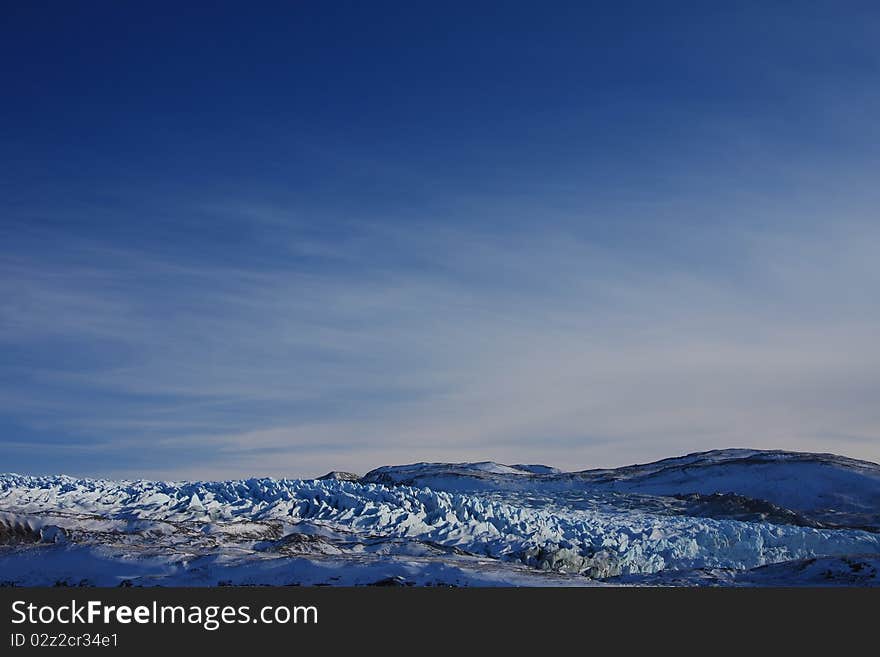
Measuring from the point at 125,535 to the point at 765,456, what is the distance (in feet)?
126

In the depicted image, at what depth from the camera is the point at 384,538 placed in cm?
1903

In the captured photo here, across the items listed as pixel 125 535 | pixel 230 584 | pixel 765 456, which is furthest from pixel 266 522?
pixel 765 456

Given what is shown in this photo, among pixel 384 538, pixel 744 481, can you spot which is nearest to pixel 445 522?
pixel 384 538

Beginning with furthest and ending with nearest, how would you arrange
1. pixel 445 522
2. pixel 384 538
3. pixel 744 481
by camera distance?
pixel 744 481 < pixel 445 522 < pixel 384 538

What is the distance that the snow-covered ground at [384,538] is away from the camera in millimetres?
13859

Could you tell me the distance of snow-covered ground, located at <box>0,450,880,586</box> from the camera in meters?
13.9

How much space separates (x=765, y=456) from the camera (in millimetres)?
46531

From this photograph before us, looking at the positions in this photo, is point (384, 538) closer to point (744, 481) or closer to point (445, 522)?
point (445, 522)

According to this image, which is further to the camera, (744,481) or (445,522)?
(744,481)

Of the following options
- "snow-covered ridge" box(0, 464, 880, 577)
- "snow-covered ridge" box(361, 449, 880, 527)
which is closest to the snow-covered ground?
"snow-covered ridge" box(0, 464, 880, 577)

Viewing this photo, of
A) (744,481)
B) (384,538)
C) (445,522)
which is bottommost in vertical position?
(384,538)

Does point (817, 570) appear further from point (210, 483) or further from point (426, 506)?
point (210, 483)

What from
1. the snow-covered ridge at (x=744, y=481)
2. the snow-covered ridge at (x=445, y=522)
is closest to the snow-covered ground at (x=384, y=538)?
the snow-covered ridge at (x=445, y=522)

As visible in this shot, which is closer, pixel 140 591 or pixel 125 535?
pixel 140 591
